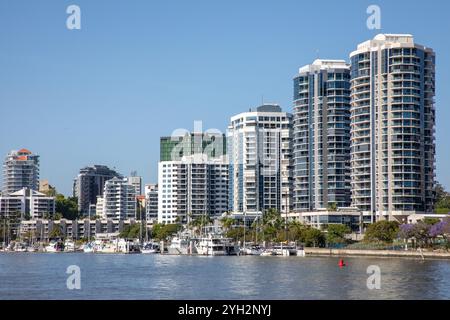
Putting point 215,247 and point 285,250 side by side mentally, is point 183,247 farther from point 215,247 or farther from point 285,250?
point 285,250

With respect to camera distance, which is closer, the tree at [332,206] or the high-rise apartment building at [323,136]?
the tree at [332,206]

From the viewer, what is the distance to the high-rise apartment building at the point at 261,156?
177 m

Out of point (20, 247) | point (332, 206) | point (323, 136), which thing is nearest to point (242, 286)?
point (332, 206)

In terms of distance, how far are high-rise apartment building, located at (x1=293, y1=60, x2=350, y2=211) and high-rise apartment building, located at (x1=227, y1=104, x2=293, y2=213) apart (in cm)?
2362

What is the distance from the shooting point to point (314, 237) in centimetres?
12488

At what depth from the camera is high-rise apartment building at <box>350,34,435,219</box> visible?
4968 inches

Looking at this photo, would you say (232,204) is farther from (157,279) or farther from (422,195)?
(157,279)

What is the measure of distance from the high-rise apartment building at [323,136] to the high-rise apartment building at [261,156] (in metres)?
23.6

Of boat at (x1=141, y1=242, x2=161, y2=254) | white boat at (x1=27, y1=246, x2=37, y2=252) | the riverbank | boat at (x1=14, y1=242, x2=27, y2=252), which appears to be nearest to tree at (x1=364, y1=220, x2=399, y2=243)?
the riverbank

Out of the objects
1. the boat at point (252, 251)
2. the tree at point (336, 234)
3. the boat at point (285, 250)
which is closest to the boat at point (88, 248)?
the boat at point (252, 251)

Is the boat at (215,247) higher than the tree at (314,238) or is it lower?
lower

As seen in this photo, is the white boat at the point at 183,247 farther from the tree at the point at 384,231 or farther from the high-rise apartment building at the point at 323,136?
the tree at the point at 384,231
